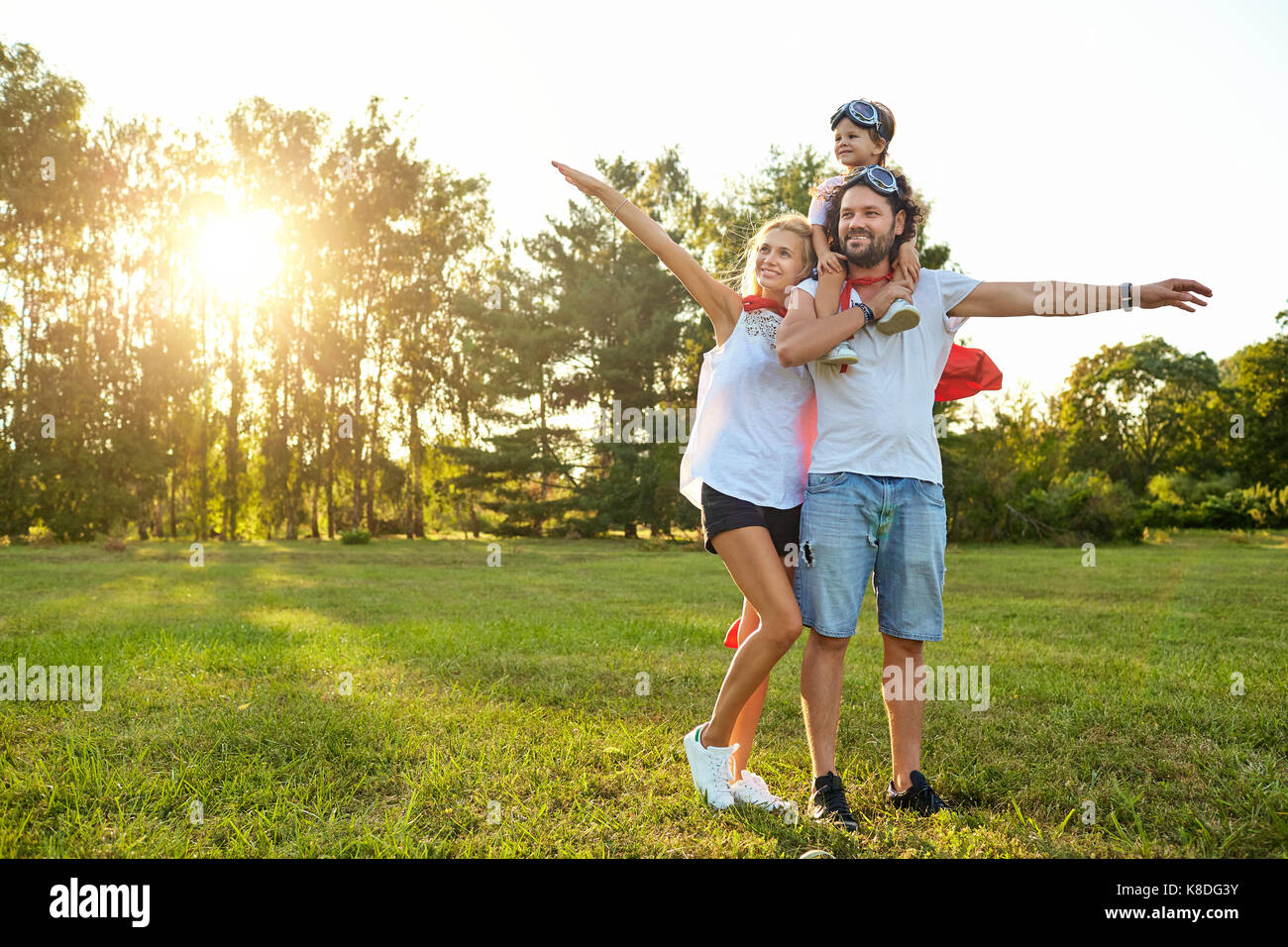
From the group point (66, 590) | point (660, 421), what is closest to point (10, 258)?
point (66, 590)

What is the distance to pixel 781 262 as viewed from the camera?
3.26m

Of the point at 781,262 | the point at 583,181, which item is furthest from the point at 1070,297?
the point at 583,181

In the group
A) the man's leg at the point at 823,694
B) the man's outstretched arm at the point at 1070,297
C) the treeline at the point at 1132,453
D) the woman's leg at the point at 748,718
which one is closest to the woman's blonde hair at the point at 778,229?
the man's outstretched arm at the point at 1070,297

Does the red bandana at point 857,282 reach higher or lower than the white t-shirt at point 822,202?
lower

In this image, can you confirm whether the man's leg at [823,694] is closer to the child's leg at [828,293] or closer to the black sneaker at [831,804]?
the black sneaker at [831,804]

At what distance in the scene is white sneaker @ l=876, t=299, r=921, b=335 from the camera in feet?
9.37

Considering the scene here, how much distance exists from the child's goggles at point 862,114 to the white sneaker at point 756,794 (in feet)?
8.25

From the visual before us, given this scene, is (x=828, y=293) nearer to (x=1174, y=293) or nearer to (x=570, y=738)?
(x=1174, y=293)

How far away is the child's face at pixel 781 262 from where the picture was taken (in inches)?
128

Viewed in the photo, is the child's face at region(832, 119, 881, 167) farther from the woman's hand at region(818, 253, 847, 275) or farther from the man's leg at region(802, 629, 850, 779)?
the man's leg at region(802, 629, 850, 779)

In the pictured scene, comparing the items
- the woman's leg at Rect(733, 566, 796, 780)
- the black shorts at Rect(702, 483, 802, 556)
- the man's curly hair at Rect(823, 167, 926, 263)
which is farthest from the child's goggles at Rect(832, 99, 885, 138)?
the woman's leg at Rect(733, 566, 796, 780)

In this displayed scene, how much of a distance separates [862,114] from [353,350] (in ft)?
81.0
